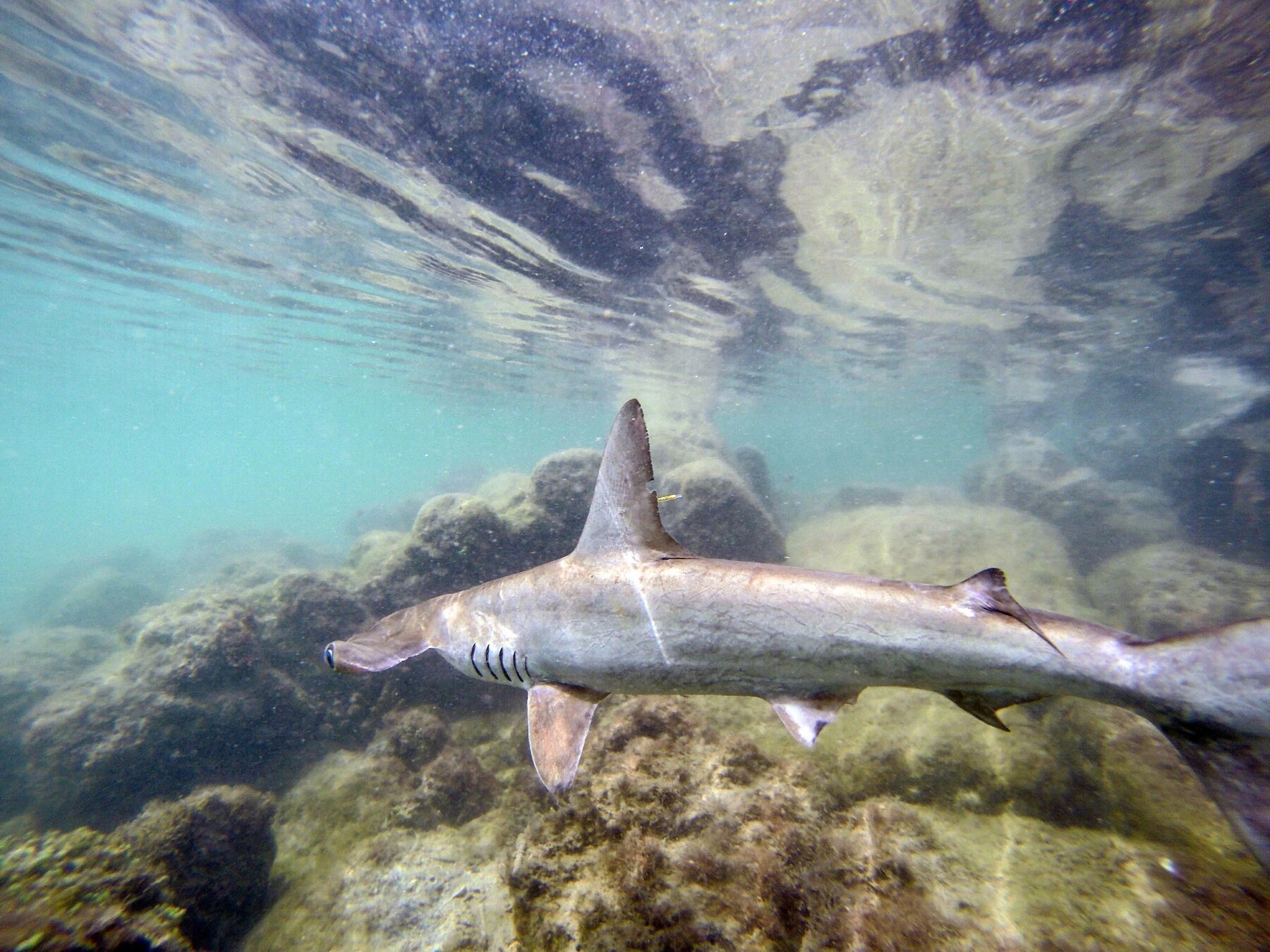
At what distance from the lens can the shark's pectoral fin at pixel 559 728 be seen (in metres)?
2.71

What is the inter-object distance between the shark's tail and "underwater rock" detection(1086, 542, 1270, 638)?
770 cm

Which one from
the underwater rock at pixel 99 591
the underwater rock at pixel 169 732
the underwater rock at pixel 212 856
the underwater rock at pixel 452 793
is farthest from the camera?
the underwater rock at pixel 99 591

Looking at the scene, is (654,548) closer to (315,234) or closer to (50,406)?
(315,234)

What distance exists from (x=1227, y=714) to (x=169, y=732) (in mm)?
10918

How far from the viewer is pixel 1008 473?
63.4 feet

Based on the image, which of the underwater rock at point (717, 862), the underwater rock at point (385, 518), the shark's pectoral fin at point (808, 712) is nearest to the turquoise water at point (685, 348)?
the underwater rock at point (717, 862)

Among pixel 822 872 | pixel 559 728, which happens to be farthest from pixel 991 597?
pixel 559 728

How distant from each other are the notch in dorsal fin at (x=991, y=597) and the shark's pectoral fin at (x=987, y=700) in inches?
13.0

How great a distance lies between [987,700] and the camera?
2434mm

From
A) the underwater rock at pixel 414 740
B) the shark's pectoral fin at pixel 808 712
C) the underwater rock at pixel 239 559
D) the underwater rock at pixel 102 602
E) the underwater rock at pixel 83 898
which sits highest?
the shark's pectoral fin at pixel 808 712

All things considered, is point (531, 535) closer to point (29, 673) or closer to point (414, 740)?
point (414, 740)

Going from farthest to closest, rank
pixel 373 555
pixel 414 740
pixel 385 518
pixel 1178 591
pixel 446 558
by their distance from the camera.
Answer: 1. pixel 385 518
2. pixel 373 555
3. pixel 1178 591
4. pixel 446 558
5. pixel 414 740

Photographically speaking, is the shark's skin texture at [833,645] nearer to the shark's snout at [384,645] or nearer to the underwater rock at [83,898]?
the shark's snout at [384,645]

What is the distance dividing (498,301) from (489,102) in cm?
1013
